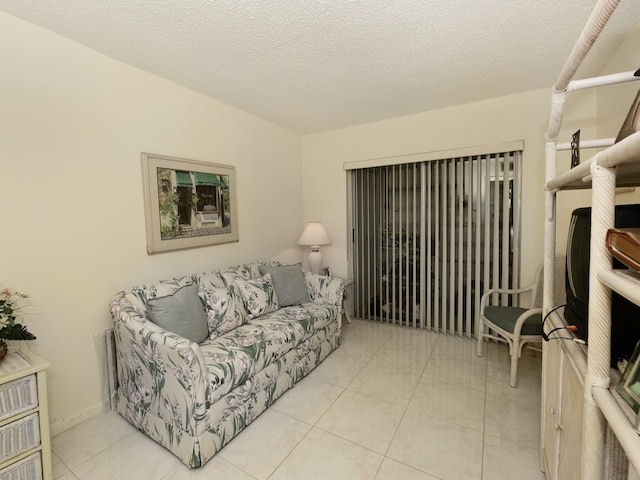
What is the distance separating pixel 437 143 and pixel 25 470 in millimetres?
3787

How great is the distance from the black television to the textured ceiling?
1.36 meters

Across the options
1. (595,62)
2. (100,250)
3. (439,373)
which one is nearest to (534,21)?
(595,62)

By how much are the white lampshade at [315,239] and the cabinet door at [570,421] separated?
2.68 meters

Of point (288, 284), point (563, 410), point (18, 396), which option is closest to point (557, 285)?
point (563, 410)

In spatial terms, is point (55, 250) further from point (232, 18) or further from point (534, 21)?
point (534, 21)

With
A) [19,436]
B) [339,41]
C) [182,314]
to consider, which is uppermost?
[339,41]

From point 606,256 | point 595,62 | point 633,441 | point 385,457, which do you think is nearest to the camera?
point 633,441

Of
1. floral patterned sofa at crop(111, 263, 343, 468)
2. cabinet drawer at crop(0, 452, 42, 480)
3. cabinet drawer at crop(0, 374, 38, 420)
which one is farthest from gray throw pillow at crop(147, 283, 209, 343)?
cabinet drawer at crop(0, 452, 42, 480)

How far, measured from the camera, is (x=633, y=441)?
1.87 feet

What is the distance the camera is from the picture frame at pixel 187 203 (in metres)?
2.38

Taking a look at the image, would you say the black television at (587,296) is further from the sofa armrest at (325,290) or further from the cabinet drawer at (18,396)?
the cabinet drawer at (18,396)

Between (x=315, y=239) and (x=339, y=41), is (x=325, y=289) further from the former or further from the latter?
(x=339, y=41)

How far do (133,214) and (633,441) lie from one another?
8.81 ft

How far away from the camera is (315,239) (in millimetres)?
3648
